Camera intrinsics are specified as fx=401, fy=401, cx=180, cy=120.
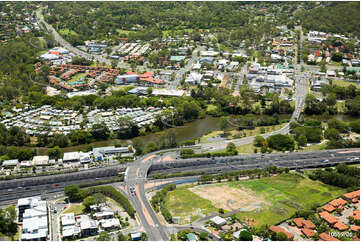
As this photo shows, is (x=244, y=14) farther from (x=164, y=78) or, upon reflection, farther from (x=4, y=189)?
Result: (x=4, y=189)

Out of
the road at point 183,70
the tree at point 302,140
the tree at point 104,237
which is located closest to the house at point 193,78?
the road at point 183,70

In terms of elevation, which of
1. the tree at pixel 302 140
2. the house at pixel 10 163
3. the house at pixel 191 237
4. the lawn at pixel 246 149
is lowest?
the house at pixel 191 237

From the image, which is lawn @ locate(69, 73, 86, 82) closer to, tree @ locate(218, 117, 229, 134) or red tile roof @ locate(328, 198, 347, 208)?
tree @ locate(218, 117, 229, 134)

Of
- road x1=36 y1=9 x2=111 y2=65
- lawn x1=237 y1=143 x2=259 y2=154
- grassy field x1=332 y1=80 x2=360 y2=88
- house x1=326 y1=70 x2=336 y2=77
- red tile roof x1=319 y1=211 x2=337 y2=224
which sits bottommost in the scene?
red tile roof x1=319 y1=211 x2=337 y2=224

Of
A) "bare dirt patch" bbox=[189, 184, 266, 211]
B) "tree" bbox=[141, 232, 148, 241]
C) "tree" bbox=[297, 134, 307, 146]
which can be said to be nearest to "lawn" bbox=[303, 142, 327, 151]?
"tree" bbox=[297, 134, 307, 146]

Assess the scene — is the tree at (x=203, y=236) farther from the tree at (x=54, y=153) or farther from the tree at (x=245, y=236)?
the tree at (x=54, y=153)

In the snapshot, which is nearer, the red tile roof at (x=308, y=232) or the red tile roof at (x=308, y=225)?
the red tile roof at (x=308, y=232)

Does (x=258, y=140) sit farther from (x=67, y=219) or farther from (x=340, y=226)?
(x=67, y=219)
